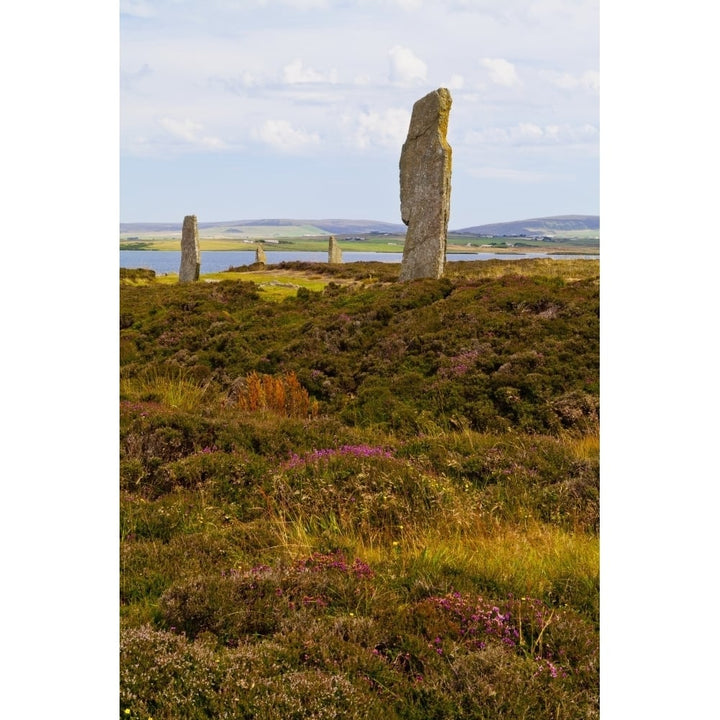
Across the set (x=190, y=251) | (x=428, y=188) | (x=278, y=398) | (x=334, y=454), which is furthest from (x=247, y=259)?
(x=334, y=454)

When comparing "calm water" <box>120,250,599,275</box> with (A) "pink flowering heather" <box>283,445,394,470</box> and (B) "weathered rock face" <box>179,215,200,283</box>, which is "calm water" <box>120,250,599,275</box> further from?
(A) "pink flowering heather" <box>283,445,394,470</box>

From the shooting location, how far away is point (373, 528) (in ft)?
19.9

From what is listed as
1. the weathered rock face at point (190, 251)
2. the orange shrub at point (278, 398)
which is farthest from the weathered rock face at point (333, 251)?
the orange shrub at point (278, 398)

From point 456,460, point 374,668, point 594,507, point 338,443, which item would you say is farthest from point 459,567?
point 338,443

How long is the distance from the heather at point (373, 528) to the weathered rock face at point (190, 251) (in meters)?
17.7

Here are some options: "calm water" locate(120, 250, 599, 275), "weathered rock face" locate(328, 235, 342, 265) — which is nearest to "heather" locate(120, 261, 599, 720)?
"calm water" locate(120, 250, 599, 275)

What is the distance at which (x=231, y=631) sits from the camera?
4.07m

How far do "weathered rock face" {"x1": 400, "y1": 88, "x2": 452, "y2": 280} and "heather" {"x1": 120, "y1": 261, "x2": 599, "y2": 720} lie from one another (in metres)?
6.25

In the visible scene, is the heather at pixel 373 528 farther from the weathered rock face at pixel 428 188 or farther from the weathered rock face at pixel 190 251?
the weathered rock face at pixel 190 251

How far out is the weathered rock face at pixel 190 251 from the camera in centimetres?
3062

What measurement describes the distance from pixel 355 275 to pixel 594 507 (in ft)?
77.2
